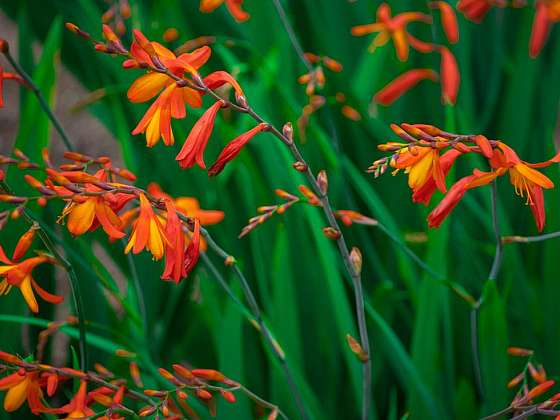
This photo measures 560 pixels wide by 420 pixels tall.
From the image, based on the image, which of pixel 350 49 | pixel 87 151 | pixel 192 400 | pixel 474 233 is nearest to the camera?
pixel 192 400

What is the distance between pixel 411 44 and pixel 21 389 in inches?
45.5

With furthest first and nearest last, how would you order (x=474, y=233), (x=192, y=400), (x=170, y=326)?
(x=474, y=233) → (x=170, y=326) → (x=192, y=400)

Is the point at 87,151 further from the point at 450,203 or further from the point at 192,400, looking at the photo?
the point at 450,203

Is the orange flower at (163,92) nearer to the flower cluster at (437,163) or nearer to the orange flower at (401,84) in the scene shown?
the flower cluster at (437,163)

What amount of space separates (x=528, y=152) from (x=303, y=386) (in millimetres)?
762

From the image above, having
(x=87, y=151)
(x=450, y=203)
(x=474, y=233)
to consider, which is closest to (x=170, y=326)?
(x=474, y=233)

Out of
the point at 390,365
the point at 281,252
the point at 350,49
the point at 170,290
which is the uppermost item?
the point at 350,49

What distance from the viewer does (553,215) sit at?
120 centimetres

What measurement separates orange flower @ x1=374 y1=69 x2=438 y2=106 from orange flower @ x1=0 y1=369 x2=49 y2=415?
3.14 feet

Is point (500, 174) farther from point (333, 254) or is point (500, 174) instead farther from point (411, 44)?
point (411, 44)

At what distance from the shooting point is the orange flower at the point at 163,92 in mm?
744

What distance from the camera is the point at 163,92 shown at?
0.77 meters

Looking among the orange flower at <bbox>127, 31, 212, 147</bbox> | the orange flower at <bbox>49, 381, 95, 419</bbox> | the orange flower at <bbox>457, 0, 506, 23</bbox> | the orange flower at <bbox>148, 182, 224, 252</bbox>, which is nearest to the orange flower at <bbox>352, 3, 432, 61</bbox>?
the orange flower at <bbox>457, 0, 506, 23</bbox>

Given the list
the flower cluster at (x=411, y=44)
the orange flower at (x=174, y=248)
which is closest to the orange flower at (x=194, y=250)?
the orange flower at (x=174, y=248)
